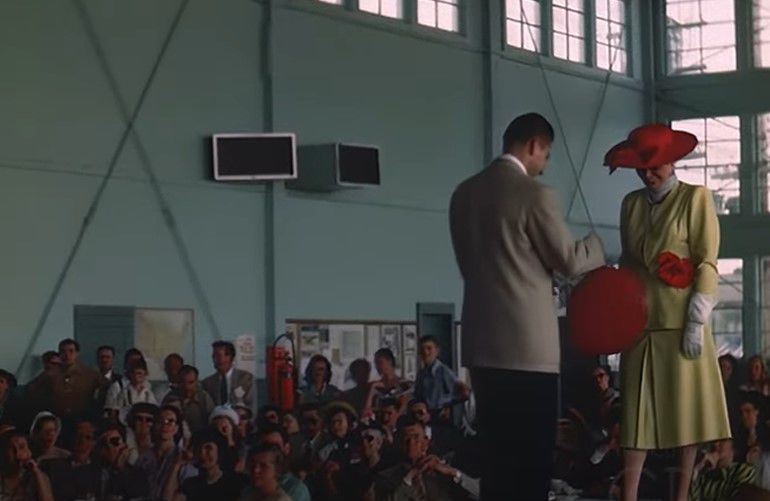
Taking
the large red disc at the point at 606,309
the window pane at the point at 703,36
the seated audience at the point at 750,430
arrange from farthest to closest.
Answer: the window pane at the point at 703,36
the seated audience at the point at 750,430
the large red disc at the point at 606,309

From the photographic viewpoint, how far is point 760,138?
54.9 ft

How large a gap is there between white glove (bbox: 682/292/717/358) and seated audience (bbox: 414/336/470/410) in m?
7.67

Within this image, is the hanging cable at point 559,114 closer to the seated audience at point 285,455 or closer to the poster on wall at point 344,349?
the poster on wall at point 344,349

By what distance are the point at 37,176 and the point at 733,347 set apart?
8.09 meters

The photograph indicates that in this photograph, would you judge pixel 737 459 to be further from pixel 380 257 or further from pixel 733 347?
pixel 733 347

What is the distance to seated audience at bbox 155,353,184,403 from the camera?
38.9ft

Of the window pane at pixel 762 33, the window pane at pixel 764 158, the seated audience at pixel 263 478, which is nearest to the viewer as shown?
the seated audience at pixel 263 478

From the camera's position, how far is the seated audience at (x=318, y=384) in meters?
12.9

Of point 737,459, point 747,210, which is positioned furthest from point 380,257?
point 737,459

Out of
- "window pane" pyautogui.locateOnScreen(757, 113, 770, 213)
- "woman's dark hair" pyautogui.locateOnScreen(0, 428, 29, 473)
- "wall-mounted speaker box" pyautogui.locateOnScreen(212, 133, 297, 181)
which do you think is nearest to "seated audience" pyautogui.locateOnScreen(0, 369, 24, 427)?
"woman's dark hair" pyautogui.locateOnScreen(0, 428, 29, 473)

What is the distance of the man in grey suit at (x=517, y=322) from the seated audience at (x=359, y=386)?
8900 mm

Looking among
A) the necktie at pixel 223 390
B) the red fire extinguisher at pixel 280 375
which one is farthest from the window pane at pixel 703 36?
the necktie at pixel 223 390

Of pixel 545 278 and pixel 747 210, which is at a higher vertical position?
pixel 747 210

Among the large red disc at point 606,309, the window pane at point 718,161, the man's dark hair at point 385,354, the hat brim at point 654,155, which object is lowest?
the man's dark hair at point 385,354
